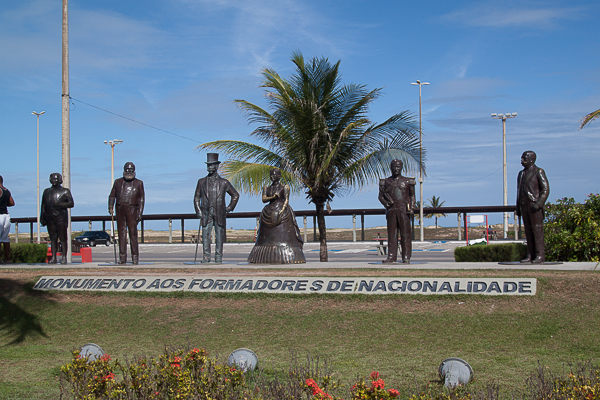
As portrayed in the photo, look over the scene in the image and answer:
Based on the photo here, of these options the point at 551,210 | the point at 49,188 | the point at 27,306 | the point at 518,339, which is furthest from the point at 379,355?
the point at 49,188

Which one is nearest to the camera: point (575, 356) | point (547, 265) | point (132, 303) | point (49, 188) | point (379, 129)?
point (575, 356)

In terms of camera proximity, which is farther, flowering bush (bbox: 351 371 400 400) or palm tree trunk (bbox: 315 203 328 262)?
palm tree trunk (bbox: 315 203 328 262)

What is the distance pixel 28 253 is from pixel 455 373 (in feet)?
48.1

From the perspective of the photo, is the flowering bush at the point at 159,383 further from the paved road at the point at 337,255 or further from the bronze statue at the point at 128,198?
the paved road at the point at 337,255

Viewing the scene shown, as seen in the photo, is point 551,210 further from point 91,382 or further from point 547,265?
point 91,382

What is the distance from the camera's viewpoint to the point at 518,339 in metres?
7.27

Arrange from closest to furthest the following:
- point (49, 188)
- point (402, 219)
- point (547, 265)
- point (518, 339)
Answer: point (518, 339), point (547, 265), point (402, 219), point (49, 188)

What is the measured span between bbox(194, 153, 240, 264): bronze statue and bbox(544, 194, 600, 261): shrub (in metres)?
7.12

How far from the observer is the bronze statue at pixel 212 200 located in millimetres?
12812

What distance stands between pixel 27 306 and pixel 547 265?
934 centimetres

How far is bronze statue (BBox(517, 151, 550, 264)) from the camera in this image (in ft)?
34.9

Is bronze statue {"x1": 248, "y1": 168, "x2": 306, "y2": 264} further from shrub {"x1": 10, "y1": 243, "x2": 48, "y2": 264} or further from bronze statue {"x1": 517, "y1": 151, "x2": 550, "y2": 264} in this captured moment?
shrub {"x1": 10, "y1": 243, "x2": 48, "y2": 264}

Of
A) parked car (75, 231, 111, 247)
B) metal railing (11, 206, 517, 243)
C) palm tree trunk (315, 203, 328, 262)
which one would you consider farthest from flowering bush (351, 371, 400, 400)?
parked car (75, 231, 111, 247)

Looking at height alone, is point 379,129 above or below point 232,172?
above
